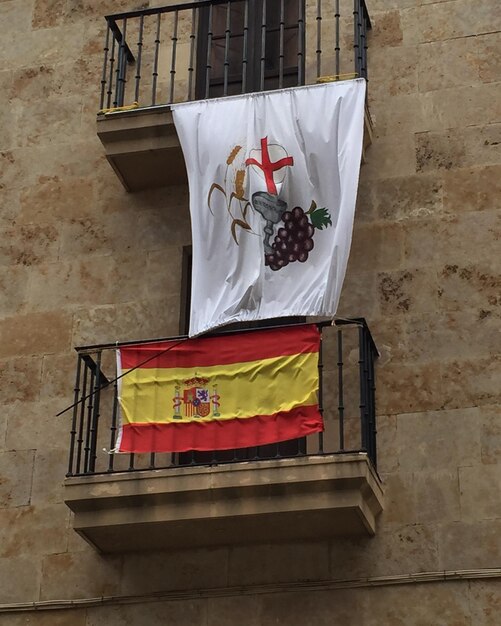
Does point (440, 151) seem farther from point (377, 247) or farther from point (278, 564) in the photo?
point (278, 564)

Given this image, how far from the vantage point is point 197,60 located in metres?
14.6

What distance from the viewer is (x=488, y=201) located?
12.9 meters

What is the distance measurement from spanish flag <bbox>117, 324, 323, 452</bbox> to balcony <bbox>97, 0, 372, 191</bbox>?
212cm

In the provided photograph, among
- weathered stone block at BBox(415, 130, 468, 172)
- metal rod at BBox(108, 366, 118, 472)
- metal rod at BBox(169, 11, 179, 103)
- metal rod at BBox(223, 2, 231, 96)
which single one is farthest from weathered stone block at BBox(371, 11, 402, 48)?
metal rod at BBox(108, 366, 118, 472)

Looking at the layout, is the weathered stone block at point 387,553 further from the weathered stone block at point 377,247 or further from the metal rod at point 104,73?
the metal rod at point 104,73

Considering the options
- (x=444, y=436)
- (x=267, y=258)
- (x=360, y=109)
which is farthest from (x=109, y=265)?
(x=444, y=436)

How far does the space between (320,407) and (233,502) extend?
1.08m

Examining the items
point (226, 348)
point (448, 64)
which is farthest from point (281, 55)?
point (226, 348)

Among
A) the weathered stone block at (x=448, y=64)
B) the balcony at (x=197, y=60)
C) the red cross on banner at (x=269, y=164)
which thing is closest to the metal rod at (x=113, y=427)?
the red cross on banner at (x=269, y=164)

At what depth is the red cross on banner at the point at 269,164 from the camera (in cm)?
1270

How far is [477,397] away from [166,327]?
117 inches

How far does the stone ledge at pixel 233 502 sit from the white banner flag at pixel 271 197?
1367 millimetres

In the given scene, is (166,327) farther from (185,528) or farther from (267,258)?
(185,528)

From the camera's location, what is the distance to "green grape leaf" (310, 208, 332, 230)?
12.4 metres
